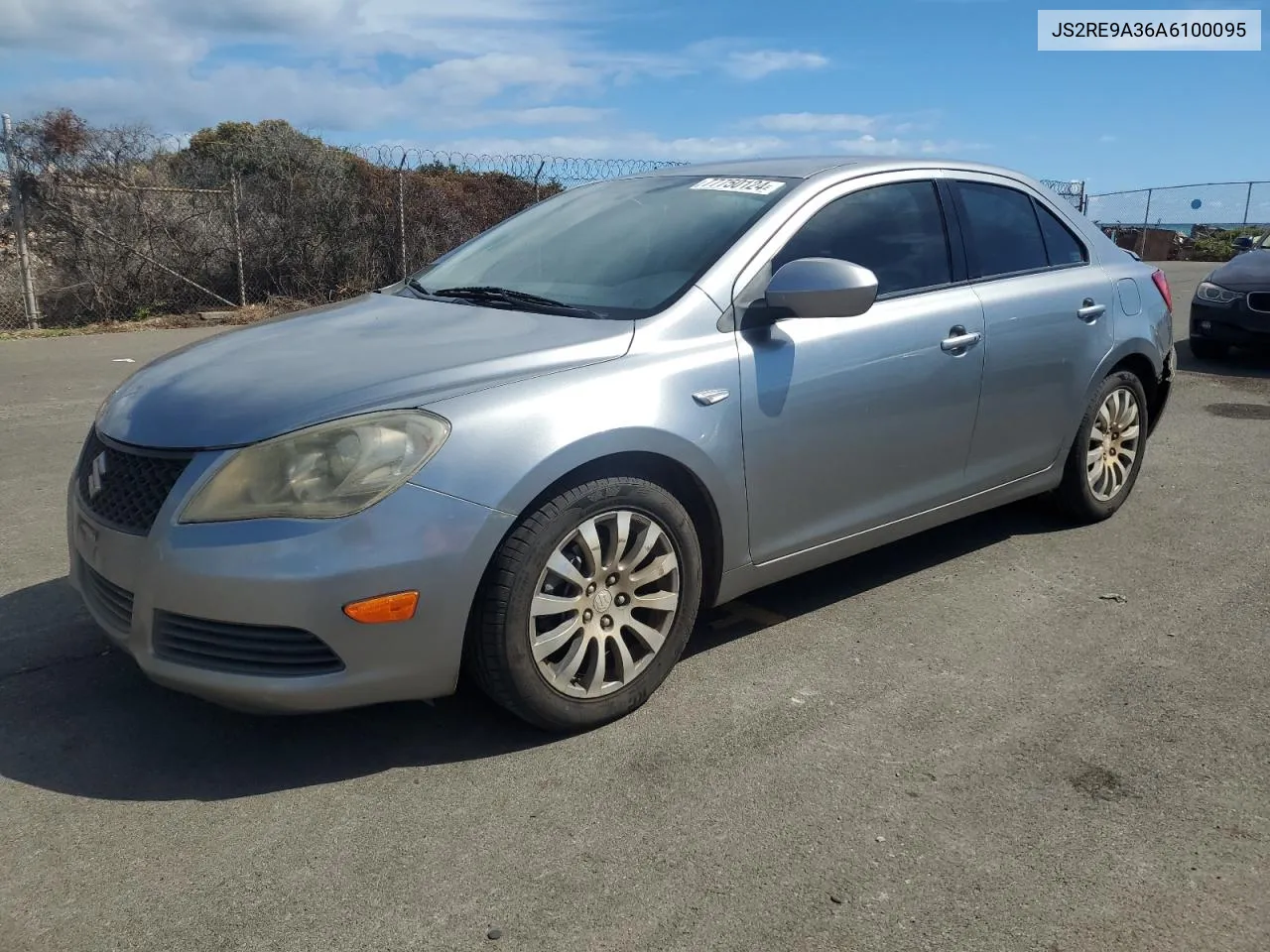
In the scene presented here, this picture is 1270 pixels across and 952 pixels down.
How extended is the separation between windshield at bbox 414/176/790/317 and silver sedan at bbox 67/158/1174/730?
2cm

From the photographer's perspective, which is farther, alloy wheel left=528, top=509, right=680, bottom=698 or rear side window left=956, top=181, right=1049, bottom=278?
rear side window left=956, top=181, right=1049, bottom=278

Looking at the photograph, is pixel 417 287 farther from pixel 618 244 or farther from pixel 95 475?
pixel 95 475

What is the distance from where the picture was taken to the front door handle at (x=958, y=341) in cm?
416

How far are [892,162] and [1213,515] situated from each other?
2.58 m

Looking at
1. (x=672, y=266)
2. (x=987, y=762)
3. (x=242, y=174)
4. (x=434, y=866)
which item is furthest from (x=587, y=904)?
(x=242, y=174)

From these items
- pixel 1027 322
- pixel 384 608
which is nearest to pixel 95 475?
pixel 384 608

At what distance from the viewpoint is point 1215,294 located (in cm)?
1038

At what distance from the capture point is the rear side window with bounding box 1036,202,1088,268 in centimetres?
491

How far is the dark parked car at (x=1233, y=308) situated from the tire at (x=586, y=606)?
340 inches

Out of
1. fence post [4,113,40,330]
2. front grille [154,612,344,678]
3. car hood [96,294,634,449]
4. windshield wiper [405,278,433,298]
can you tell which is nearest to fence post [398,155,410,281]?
fence post [4,113,40,330]

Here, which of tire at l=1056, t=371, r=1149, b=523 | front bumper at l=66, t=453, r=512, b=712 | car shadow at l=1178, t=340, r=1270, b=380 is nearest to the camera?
front bumper at l=66, t=453, r=512, b=712

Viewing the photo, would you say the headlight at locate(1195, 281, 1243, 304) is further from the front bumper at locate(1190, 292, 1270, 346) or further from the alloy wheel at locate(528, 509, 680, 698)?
the alloy wheel at locate(528, 509, 680, 698)

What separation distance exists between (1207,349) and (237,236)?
11.3 m

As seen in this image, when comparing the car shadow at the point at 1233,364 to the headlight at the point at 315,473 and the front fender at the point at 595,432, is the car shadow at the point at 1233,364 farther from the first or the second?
the headlight at the point at 315,473
